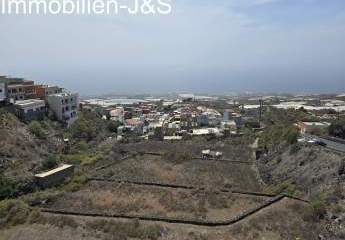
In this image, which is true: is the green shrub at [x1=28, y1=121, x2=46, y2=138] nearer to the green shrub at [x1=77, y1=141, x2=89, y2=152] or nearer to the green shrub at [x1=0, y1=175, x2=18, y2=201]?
the green shrub at [x1=77, y1=141, x2=89, y2=152]

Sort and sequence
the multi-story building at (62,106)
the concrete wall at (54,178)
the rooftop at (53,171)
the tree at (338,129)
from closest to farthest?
the concrete wall at (54,178)
the rooftop at (53,171)
the tree at (338,129)
the multi-story building at (62,106)

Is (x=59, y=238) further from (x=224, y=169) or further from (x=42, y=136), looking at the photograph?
(x=42, y=136)

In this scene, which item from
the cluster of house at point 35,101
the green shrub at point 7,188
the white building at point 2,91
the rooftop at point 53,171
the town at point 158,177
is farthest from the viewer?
the cluster of house at point 35,101

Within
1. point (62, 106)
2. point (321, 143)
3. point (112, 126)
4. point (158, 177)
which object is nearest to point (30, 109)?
point (62, 106)

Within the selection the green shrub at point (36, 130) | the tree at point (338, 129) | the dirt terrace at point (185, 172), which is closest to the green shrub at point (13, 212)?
the dirt terrace at point (185, 172)

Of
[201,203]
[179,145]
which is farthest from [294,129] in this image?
[201,203]

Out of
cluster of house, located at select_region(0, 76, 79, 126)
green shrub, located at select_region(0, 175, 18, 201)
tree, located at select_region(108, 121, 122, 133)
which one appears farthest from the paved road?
cluster of house, located at select_region(0, 76, 79, 126)

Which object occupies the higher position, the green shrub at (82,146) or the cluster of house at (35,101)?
the cluster of house at (35,101)

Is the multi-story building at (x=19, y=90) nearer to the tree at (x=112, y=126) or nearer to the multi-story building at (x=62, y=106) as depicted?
the multi-story building at (x=62, y=106)

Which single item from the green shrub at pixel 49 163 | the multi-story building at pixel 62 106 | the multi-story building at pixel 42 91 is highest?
the multi-story building at pixel 42 91
